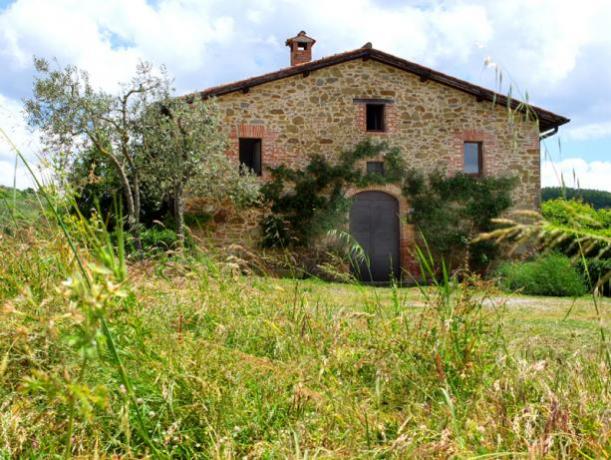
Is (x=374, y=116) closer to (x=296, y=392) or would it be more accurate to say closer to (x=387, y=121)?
(x=387, y=121)

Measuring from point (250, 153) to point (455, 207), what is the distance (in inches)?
196

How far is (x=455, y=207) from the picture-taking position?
1593cm

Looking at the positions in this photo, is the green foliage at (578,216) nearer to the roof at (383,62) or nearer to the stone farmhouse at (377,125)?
the stone farmhouse at (377,125)

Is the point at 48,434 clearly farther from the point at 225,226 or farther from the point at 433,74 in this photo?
the point at 433,74

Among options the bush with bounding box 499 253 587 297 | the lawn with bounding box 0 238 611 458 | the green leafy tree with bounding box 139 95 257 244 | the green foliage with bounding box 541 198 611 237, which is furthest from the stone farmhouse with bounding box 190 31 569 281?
the lawn with bounding box 0 238 611 458

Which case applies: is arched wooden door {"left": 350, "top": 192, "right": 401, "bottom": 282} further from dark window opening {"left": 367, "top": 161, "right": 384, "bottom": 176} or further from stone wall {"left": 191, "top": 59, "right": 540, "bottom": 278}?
dark window opening {"left": 367, "top": 161, "right": 384, "bottom": 176}

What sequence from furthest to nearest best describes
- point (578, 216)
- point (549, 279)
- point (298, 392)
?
point (549, 279), point (298, 392), point (578, 216)

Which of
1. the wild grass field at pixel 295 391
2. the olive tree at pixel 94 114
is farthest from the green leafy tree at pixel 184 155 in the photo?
the wild grass field at pixel 295 391

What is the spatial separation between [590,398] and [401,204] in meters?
13.2

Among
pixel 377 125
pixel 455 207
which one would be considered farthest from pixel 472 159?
pixel 377 125

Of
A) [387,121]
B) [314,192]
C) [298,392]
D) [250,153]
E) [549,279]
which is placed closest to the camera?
[298,392]

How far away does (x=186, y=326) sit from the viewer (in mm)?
3186

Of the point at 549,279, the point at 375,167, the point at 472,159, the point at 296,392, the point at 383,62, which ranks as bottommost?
the point at 549,279

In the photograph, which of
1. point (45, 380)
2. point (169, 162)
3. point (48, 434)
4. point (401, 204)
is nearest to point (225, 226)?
point (169, 162)
